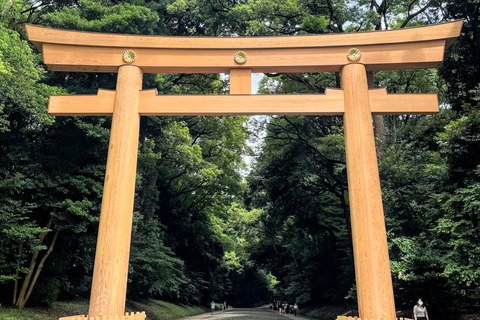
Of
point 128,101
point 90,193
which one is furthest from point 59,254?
point 128,101

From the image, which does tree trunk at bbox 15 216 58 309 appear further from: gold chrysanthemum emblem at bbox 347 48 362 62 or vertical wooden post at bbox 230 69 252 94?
gold chrysanthemum emblem at bbox 347 48 362 62

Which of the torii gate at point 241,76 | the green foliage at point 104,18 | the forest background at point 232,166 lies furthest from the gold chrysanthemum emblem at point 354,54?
the green foliage at point 104,18

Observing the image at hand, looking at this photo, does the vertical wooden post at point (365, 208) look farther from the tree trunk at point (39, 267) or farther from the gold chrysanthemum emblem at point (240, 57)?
the tree trunk at point (39, 267)

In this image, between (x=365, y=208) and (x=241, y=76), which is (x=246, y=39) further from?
(x=365, y=208)

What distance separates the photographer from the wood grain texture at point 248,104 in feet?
19.1

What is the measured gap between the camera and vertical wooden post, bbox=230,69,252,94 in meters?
6.12

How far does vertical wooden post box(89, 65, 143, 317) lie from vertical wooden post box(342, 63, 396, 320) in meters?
3.58

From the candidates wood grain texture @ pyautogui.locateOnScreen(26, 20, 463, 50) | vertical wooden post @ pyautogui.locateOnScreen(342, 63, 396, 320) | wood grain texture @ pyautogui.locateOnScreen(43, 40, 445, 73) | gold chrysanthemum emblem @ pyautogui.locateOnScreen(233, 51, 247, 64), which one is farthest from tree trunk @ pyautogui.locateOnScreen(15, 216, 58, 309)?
vertical wooden post @ pyautogui.locateOnScreen(342, 63, 396, 320)

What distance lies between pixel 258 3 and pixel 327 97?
10.4 m

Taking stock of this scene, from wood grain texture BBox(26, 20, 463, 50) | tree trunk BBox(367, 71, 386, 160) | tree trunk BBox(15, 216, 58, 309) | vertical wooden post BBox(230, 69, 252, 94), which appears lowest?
tree trunk BBox(15, 216, 58, 309)

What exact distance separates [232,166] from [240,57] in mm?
16508

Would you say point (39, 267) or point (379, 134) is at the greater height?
point (379, 134)

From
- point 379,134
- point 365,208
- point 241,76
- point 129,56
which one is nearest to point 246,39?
point 241,76

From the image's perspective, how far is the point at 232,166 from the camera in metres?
22.4
